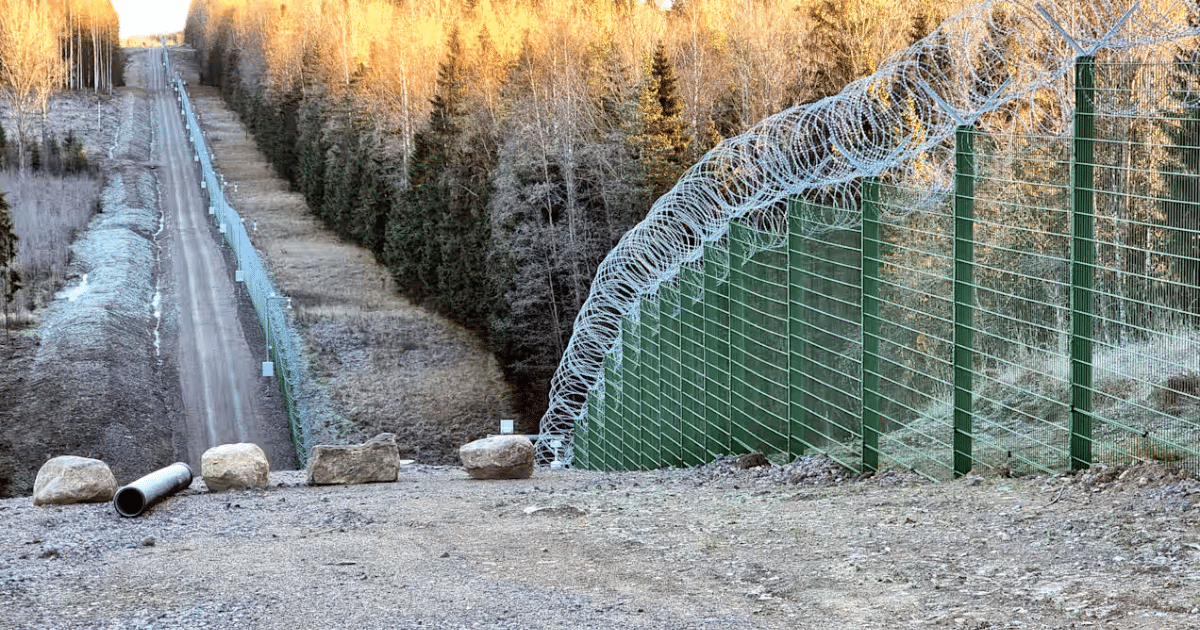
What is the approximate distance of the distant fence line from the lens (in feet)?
101

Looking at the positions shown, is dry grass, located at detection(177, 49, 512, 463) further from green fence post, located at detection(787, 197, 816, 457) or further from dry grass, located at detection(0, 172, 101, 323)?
green fence post, located at detection(787, 197, 816, 457)

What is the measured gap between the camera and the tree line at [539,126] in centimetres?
3578

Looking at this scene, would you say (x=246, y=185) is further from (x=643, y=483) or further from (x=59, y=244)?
(x=643, y=483)

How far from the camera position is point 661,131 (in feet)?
116

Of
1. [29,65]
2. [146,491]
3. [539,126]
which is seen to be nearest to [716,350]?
[146,491]

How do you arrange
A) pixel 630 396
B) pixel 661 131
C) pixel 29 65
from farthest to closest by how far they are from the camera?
pixel 29 65 → pixel 661 131 → pixel 630 396

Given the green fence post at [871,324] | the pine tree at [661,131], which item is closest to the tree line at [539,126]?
the pine tree at [661,131]

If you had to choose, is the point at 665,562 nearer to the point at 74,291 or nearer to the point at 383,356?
the point at 383,356

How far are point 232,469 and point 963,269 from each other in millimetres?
5997

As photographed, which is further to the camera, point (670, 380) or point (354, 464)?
point (670, 380)

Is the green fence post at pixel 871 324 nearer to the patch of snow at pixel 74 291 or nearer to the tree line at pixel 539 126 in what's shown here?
the tree line at pixel 539 126

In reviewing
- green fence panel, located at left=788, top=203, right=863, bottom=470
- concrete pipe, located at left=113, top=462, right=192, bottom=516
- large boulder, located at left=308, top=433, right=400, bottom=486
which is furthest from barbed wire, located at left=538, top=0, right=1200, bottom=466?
concrete pipe, located at left=113, top=462, right=192, bottom=516

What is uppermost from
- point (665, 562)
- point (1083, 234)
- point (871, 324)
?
point (1083, 234)

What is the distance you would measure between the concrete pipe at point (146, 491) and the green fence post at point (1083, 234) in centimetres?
627
